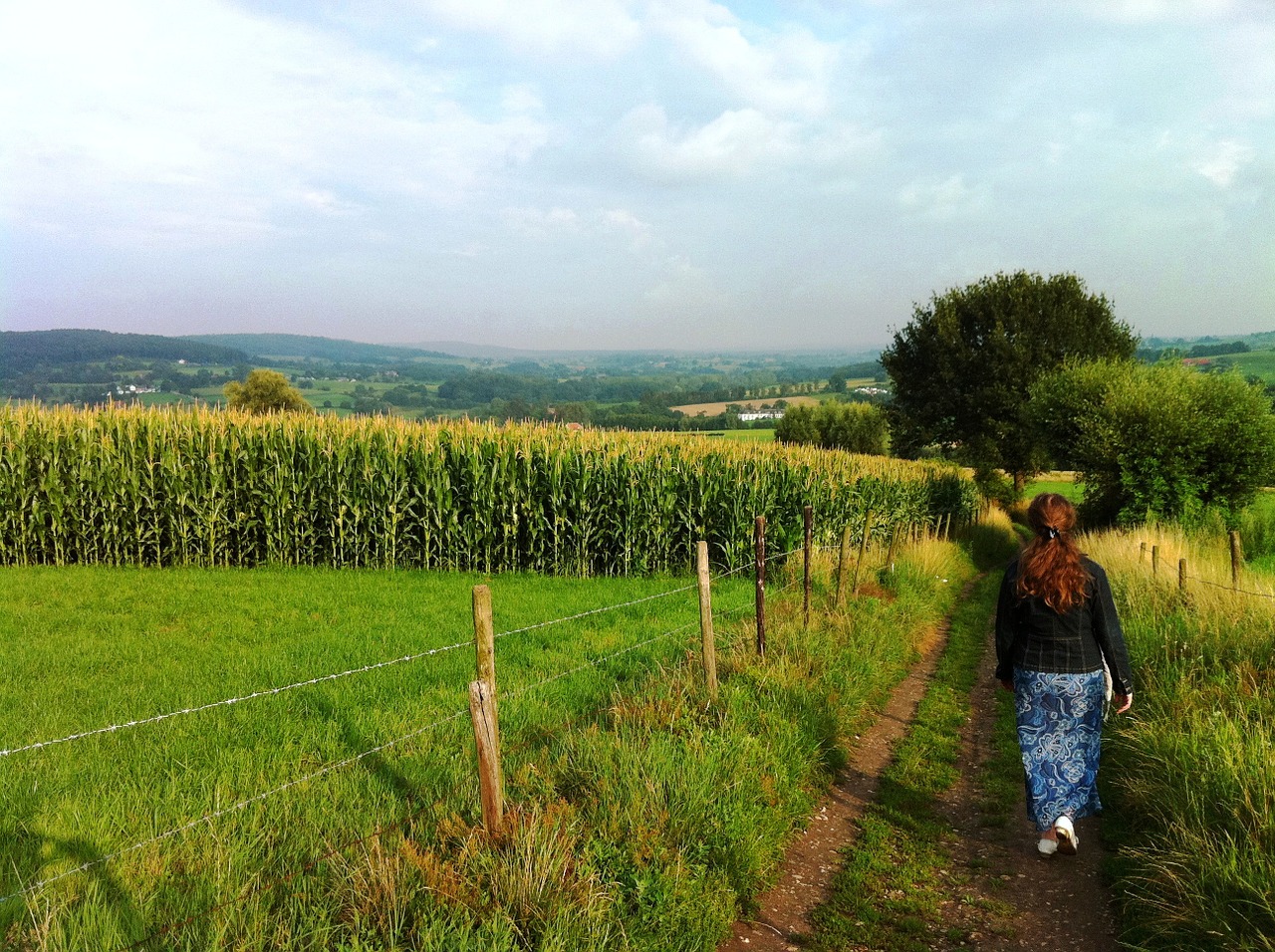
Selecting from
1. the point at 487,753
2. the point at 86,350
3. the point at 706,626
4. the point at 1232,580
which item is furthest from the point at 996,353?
the point at 86,350

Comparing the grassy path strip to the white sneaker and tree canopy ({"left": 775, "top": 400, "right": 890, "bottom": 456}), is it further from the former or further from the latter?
tree canopy ({"left": 775, "top": 400, "right": 890, "bottom": 456})

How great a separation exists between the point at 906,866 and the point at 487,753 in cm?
307

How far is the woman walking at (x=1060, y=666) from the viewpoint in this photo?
16.5 ft

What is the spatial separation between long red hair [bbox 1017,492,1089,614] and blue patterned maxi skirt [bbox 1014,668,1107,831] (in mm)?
562

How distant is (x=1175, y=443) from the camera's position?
63.4ft

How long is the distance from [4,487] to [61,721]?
40.1ft

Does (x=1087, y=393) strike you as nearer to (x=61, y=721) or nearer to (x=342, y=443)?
(x=342, y=443)

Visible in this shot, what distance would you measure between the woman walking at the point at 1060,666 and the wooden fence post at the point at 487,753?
3382mm

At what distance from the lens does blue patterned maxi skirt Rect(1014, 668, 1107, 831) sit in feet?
16.7

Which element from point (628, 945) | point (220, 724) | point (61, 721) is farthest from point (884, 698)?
point (61, 721)

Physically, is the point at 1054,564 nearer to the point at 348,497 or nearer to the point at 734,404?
the point at 348,497

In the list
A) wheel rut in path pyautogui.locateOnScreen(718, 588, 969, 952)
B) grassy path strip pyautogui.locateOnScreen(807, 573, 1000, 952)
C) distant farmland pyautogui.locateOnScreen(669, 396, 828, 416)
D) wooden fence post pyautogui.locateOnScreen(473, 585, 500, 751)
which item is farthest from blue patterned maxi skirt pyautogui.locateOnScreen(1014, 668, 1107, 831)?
distant farmland pyautogui.locateOnScreen(669, 396, 828, 416)

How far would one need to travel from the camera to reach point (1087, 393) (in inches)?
879

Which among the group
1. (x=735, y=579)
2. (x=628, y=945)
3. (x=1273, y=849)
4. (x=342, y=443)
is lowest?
(x=735, y=579)
